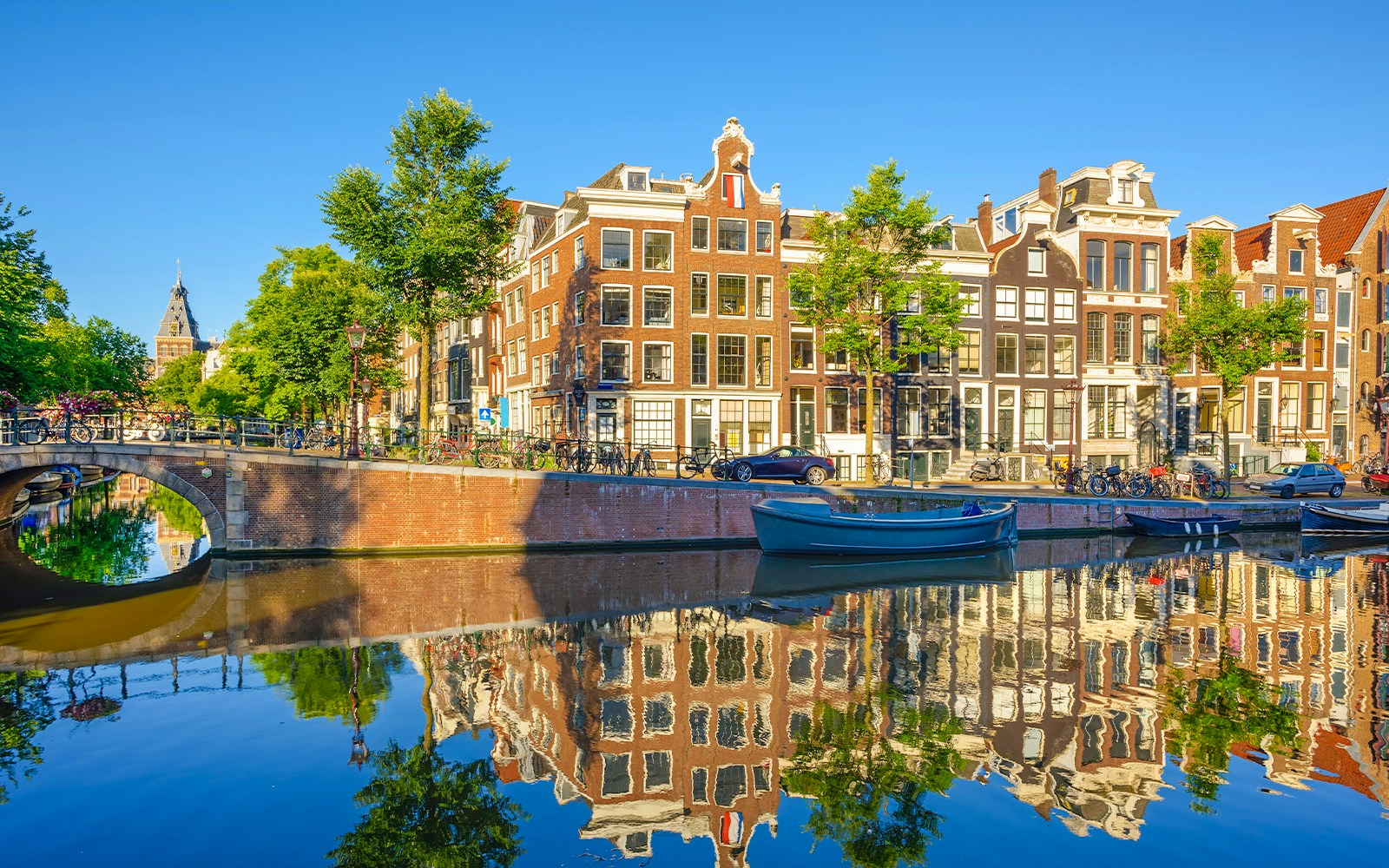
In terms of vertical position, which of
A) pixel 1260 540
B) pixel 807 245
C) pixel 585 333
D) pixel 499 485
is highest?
pixel 807 245

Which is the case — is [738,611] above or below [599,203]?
below

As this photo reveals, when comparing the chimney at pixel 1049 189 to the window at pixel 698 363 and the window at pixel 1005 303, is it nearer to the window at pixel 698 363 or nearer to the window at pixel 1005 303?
the window at pixel 1005 303

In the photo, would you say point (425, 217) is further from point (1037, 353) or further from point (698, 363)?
point (1037, 353)

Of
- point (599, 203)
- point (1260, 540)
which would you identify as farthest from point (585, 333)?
point (1260, 540)

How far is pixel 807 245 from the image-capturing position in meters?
41.9

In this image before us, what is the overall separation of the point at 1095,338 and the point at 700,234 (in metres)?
21.9

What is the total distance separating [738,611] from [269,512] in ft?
52.6

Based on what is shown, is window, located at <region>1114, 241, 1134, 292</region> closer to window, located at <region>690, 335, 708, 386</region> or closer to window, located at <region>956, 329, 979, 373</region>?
window, located at <region>956, 329, 979, 373</region>

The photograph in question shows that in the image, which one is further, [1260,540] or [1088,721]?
[1260,540]

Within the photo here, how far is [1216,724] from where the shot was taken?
12.4m

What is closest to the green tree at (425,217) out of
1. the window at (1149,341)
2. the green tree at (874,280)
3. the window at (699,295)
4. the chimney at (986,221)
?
the window at (699,295)

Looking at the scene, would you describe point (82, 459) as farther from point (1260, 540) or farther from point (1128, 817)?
point (1260, 540)

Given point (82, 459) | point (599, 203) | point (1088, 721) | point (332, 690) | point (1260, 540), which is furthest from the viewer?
point (599, 203)

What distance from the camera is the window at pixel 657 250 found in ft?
130
